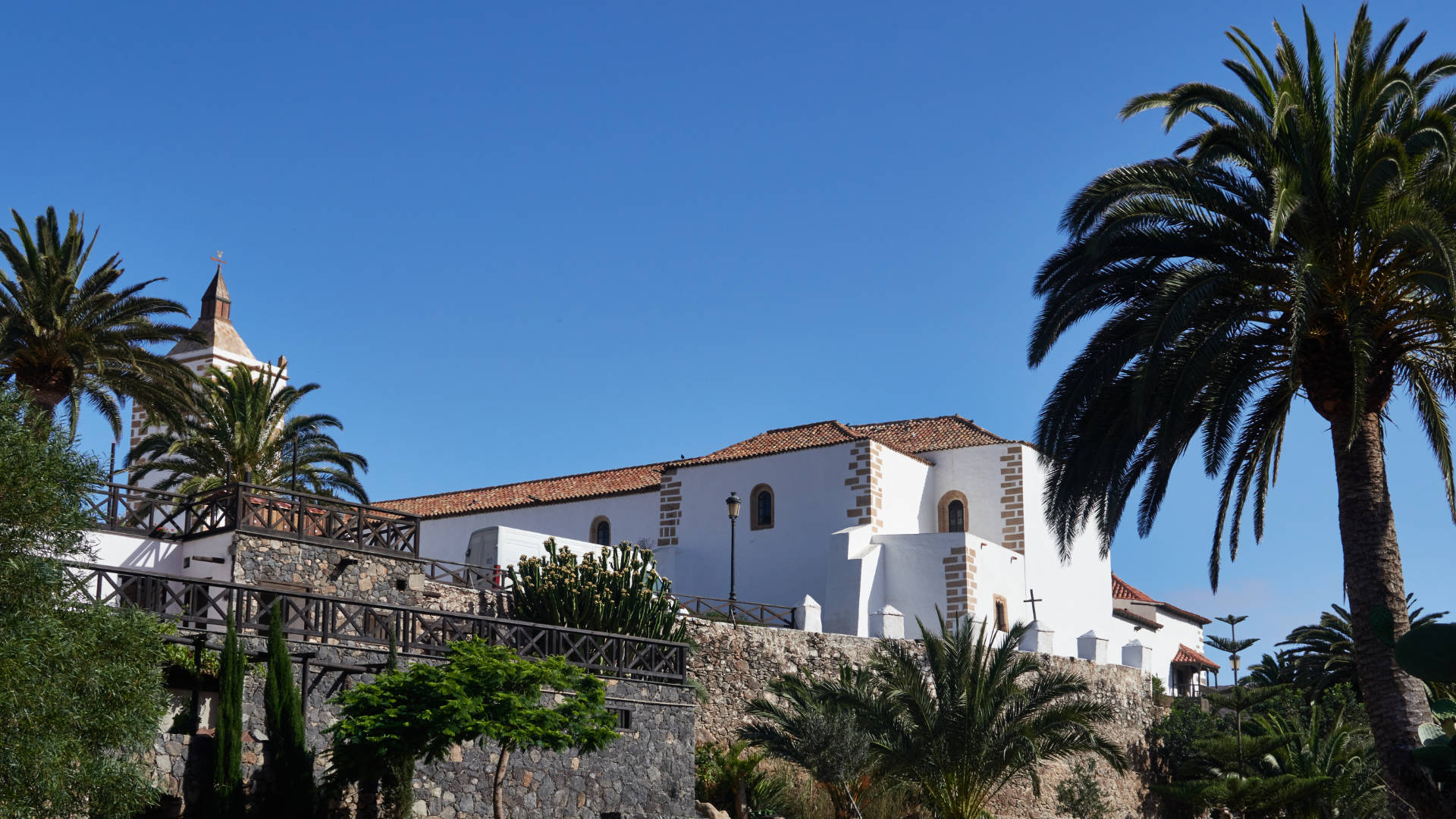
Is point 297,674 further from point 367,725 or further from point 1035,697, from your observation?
point 1035,697

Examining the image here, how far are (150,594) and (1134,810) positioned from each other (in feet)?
79.4

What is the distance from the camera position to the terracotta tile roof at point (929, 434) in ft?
124

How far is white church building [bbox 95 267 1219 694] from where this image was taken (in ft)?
110

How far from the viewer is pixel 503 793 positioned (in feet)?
60.7

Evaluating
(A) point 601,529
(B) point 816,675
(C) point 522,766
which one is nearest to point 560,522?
(A) point 601,529

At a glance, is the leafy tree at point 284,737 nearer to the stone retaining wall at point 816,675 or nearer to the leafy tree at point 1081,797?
the stone retaining wall at point 816,675

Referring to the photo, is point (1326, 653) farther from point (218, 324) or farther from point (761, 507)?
point (218, 324)

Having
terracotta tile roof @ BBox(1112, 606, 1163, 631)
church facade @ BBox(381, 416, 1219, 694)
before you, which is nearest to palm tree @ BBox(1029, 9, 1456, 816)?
church facade @ BBox(381, 416, 1219, 694)

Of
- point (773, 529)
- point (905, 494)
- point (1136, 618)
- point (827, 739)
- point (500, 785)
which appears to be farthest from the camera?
point (1136, 618)

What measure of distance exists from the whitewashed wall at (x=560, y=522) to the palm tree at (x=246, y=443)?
8477mm

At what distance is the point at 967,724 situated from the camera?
763 inches

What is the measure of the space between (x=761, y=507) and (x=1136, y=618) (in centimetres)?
1686

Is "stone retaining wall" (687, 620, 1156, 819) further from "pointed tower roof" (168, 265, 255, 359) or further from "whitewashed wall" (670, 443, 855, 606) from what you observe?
"pointed tower roof" (168, 265, 255, 359)

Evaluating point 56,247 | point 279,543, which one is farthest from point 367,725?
point 56,247
